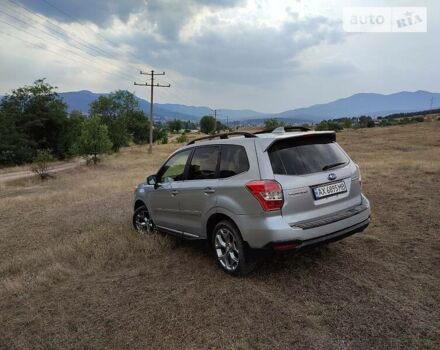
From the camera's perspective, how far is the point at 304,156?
14.4 feet

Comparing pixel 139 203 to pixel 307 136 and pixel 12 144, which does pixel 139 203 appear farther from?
pixel 12 144

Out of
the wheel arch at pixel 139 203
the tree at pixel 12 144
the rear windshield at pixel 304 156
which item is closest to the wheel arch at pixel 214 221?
the rear windshield at pixel 304 156

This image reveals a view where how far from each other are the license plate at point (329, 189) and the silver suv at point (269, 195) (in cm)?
1

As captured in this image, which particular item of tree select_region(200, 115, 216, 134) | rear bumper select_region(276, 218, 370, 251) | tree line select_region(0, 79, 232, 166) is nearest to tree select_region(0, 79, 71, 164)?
tree line select_region(0, 79, 232, 166)

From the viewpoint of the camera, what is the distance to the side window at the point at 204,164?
4.93 metres

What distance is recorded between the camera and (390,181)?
10.9 m

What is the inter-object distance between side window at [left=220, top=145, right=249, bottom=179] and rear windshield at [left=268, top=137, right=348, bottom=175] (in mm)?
333

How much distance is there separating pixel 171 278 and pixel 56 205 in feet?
28.4

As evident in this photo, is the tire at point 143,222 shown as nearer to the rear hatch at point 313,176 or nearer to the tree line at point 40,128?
the rear hatch at point 313,176

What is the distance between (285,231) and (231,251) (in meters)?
0.89

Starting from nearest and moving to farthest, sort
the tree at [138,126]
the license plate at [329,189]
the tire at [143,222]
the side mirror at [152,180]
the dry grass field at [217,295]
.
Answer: the dry grass field at [217,295], the license plate at [329,189], the side mirror at [152,180], the tire at [143,222], the tree at [138,126]

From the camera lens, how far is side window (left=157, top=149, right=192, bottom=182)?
18.6 ft

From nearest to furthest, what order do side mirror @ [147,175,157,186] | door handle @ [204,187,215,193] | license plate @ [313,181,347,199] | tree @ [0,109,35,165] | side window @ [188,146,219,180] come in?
1. license plate @ [313,181,347,199]
2. door handle @ [204,187,215,193]
3. side window @ [188,146,219,180]
4. side mirror @ [147,175,157,186]
5. tree @ [0,109,35,165]

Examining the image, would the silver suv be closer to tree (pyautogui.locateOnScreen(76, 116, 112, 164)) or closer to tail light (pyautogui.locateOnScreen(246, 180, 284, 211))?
tail light (pyautogui.locateOnScreen(246, 180, 284, 211))
